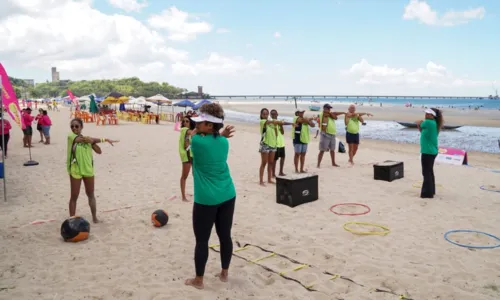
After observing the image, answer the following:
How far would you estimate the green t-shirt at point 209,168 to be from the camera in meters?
3.42

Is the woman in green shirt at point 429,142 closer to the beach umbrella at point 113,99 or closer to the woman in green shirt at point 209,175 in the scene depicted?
the woman in green shirt at point 209,175

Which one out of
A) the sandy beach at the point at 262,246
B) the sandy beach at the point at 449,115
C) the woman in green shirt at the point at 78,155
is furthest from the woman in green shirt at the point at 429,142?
the sandy beach at the point at 449,115

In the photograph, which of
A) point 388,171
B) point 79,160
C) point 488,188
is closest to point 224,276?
point 79,160

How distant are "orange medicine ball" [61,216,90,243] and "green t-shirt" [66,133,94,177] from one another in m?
0.68

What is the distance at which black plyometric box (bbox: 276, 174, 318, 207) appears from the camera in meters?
6.71

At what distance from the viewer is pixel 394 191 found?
26.0ft

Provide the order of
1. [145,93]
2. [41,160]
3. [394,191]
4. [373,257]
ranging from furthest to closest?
[145,93], [41,160], [394,191], [373,257]

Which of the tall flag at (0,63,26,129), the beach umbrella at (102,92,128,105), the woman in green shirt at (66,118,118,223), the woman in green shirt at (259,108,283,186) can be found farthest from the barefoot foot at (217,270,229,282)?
the beach umbrella at (102,92,128,105)

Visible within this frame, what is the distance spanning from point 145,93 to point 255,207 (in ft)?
434

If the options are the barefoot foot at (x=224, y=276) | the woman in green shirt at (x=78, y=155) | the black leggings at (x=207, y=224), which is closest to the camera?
the black leggings at (x=207, y=224)

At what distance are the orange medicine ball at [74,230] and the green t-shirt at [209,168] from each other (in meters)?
2.39

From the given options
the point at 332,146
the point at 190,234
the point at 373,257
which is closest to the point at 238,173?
the point at 332,146

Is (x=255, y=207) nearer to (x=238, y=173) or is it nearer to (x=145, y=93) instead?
(x=238, y=173)

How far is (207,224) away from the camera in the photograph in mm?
3537
